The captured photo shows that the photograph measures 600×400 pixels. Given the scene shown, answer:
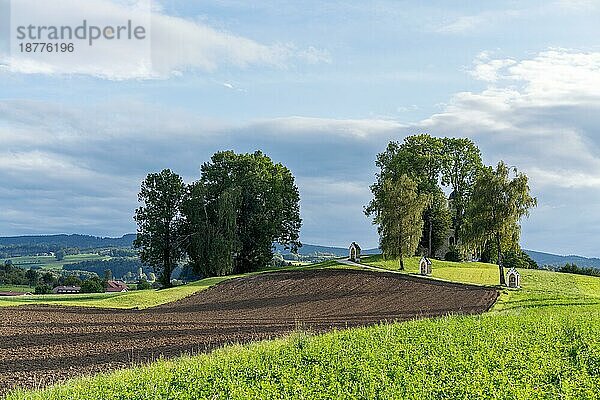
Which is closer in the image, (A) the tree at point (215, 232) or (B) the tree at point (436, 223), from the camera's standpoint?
(A) the tree at point (215, 232)

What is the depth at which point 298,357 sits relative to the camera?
12.5 meters

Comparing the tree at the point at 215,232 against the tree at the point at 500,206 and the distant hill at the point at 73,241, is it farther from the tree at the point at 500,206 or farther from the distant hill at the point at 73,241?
the distant hill at the point at 73,241

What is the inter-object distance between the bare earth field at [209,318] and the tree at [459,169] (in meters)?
20.7

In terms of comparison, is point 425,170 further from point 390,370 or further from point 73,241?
point 73,241

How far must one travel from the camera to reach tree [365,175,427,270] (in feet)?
175

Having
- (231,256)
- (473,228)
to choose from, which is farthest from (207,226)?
(473,228)

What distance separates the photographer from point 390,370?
1121 cm

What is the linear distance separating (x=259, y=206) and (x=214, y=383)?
182 ft

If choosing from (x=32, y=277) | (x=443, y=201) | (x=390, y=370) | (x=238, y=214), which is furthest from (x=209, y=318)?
(x=32, y=277)

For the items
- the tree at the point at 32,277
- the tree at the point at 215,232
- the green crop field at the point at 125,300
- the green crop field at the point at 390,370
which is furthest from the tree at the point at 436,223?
the tree at the point at 32,277

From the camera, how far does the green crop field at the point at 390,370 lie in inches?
384

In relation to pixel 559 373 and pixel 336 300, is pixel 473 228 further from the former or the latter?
pixel 559 373

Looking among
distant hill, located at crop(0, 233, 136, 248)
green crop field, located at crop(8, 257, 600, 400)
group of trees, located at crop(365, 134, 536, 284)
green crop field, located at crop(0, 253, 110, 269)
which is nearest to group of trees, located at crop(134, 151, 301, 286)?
group of trees, located at crop(365, 134, 536, 284)

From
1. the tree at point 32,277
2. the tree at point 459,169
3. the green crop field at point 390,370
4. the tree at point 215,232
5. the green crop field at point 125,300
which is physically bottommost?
the tree at point 32,277
